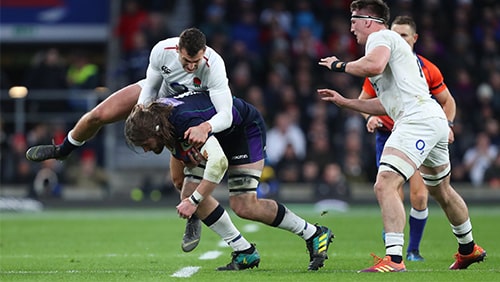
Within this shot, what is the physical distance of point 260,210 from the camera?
948cm

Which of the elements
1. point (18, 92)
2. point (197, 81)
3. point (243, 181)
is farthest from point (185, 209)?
point (18, 92)

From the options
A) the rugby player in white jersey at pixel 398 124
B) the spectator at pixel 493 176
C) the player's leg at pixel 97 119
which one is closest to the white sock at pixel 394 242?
the rugby player in white jersey at pixel 398 124

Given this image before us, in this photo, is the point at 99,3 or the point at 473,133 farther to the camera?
the point at 99,3

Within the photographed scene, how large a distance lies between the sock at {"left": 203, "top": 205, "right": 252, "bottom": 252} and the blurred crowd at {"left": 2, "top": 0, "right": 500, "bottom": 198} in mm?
10296

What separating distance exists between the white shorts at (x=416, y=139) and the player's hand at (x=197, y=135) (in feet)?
4.66

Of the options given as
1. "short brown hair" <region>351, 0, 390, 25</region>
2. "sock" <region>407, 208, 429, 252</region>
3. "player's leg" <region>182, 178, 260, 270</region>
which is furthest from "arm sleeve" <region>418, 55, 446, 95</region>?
"player's leg" <region>182, 178, 260, 270</region>

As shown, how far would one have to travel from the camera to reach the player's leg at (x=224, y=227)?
373 inches

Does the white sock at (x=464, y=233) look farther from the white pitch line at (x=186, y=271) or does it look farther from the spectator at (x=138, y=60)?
the spectator at (x=138, y=60)

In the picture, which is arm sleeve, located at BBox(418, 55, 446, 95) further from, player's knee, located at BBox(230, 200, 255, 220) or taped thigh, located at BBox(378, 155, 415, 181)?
player's knee, located at BBox(230, 200, 255, 220)

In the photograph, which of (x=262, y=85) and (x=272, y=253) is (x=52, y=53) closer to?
(x=262, y=85)

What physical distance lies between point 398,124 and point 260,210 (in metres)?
1.41

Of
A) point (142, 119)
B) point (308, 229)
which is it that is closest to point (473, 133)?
point (308, 229)

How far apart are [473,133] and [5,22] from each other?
10724 millimetres

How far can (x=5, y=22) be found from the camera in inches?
981
